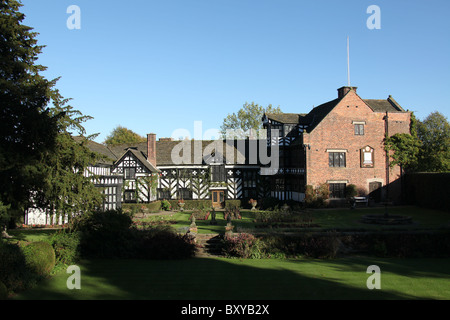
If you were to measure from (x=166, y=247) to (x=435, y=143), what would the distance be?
39158 mm

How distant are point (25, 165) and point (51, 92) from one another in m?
3.49

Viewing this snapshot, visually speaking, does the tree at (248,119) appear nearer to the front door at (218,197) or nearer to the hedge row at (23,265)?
the front door at (218,197)

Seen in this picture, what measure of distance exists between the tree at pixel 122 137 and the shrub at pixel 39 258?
52.0 metres

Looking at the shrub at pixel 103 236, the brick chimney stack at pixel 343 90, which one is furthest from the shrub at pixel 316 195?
the shrub at pixel 103 236

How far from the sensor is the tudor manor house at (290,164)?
95.3ft

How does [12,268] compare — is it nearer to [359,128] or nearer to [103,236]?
[103,236]

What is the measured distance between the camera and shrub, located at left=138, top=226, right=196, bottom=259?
13852 millimetres

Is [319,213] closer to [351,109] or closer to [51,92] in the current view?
[351,109]

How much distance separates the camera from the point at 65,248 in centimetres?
1287

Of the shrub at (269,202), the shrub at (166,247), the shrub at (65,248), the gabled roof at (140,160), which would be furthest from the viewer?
the gabled roof at (140,160)

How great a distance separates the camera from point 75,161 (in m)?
14.5

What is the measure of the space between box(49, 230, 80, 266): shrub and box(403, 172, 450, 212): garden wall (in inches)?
998
